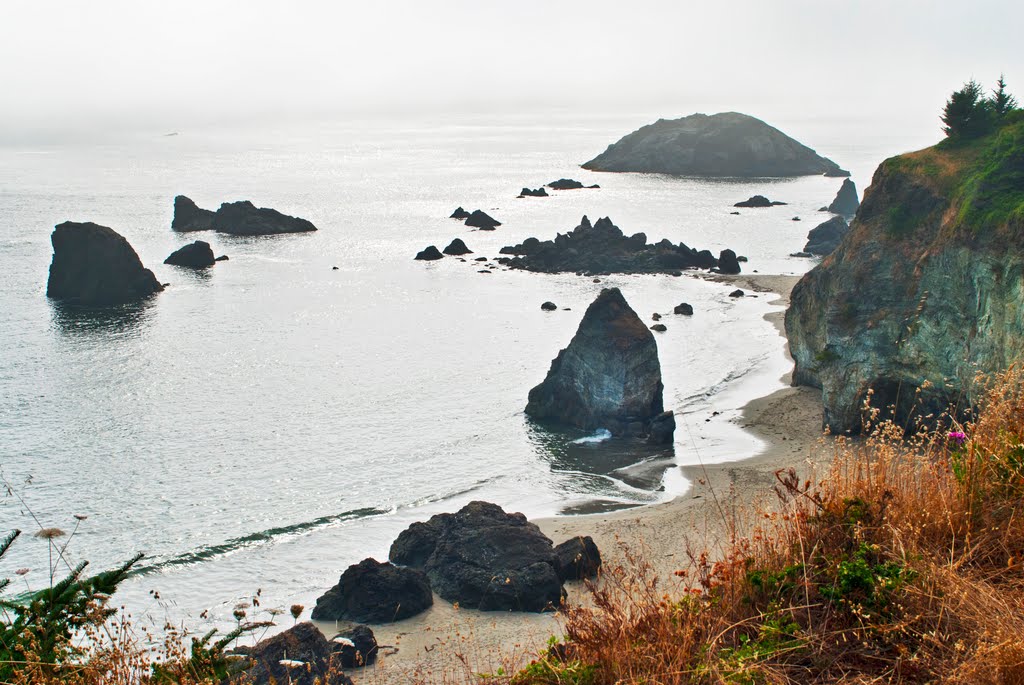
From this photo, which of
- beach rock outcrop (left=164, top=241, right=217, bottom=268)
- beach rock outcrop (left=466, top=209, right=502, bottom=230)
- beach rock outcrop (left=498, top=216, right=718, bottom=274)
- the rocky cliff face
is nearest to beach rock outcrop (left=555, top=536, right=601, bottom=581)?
the rocky cliff face

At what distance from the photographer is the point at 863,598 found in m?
7.07

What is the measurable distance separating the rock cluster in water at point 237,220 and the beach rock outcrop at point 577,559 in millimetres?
85070

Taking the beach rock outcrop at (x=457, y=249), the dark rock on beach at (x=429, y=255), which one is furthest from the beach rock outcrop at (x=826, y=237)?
the dark rock on beach at (x=429, y=255)

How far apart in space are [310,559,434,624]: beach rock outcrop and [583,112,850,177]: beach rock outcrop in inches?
6642

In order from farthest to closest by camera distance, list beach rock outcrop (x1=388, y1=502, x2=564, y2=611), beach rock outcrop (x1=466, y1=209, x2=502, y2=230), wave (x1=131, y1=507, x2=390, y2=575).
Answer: beach rock outcrop (x1=466, y1=209, x2=502, y2=230) → wave (x1=131, y1=507, x2=390, y2=575) → beach rock outcrop (x1=388, y1=502, x2=564, y2=611)

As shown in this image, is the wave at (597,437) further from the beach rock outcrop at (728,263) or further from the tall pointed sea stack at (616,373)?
the beach rock outcrop at (728,263)

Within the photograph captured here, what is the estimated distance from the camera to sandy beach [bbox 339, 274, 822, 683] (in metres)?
14.4

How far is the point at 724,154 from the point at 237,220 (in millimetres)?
112162

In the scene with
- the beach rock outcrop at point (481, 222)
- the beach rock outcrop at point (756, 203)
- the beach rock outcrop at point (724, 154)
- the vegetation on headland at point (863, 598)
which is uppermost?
the beach rock outcrop at point (724, 154)

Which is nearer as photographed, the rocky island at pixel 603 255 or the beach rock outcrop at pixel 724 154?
the rocky island at pixel 603 255

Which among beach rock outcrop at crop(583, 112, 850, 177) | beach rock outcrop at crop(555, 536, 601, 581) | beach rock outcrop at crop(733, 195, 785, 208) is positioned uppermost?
beach rock outcrop at crop(583, 112, 850, 177)

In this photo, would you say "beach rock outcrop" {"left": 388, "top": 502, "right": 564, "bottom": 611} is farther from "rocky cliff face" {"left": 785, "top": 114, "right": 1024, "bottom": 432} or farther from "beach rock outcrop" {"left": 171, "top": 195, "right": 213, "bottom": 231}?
"beach rock outcrop" {"left": 171, "top": 195, "right": 213, "bottom": 231}

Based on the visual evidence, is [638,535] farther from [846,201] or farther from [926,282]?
[846,201]

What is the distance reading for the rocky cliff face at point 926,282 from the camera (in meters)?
26.0
